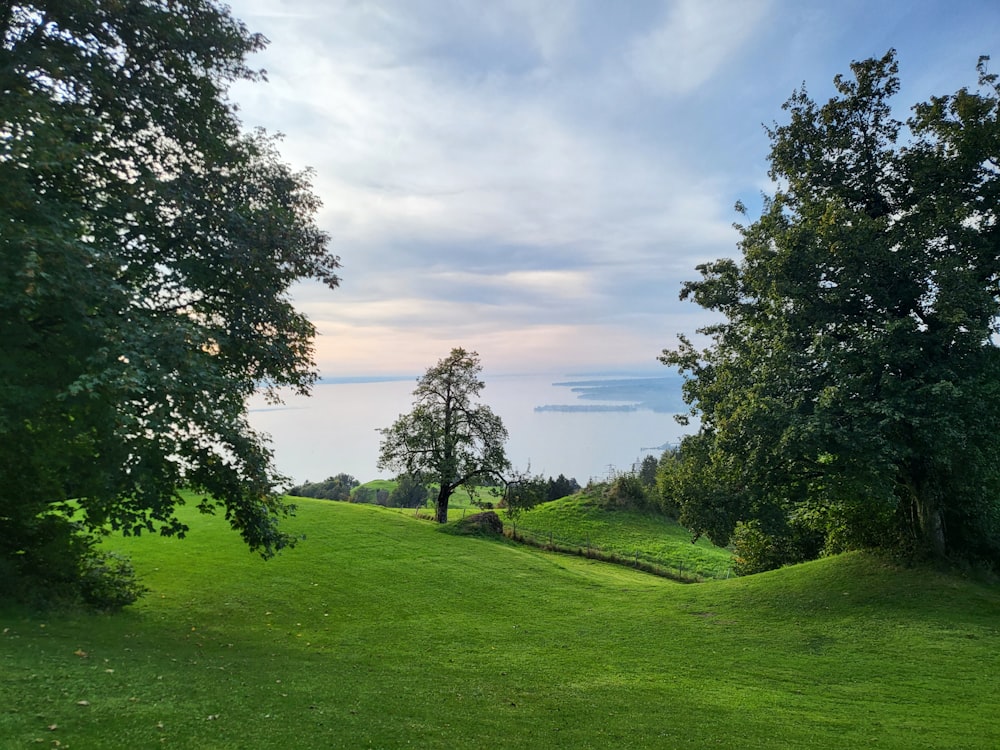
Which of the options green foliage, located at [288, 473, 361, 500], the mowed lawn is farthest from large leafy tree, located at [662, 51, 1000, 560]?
green foliage, located at [288, 473, 361, 500]

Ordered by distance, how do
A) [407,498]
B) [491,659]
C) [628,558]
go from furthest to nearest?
[407,498] < [628,558] < [491,659]

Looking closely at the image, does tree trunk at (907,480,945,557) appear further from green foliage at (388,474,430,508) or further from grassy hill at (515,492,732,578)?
green foliage at (388,474,430,508)

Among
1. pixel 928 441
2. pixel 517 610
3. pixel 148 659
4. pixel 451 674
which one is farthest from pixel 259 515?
pixel 928 441

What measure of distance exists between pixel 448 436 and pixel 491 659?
90.3 ft

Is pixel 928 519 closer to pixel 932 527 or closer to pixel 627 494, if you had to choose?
pixel 932 527

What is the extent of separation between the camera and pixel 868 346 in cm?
1680

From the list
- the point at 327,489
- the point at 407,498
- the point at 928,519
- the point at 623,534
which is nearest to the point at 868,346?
the point at 928,519

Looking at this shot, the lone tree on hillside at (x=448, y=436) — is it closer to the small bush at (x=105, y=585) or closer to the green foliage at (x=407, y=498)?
the small bush at (x=105, y=585)

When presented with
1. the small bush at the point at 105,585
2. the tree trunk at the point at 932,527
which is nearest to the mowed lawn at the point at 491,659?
the small bush at the point at 105,585

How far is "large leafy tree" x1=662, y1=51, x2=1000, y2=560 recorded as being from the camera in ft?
52.9

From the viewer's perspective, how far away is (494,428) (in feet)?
137

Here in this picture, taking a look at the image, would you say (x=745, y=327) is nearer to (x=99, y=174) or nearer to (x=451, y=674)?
(x=451, y=674)

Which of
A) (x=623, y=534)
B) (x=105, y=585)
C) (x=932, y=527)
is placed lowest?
(x=623, y=534)

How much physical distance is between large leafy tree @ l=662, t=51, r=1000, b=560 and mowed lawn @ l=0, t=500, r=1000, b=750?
3.35m
